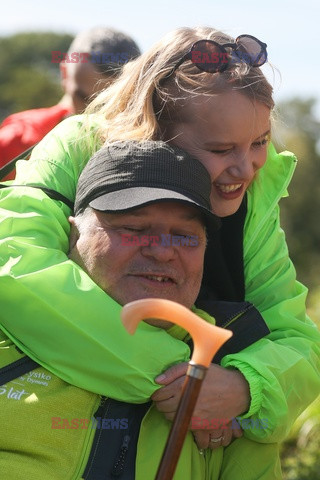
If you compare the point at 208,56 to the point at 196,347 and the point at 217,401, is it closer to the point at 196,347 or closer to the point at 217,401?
the point at 217,401

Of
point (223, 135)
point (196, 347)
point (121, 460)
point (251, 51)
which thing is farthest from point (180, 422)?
point (251, 51)

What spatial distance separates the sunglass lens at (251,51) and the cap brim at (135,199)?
797 mm

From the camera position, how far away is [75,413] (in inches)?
112

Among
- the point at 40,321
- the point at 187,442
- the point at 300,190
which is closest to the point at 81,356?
the point at 40,321

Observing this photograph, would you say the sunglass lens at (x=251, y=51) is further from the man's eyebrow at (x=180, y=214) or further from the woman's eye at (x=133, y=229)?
the woman's eye at (x=133, y=229)

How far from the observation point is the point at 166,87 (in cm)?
329

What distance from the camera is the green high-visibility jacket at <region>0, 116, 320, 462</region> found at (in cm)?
284

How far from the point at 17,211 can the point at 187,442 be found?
110cm

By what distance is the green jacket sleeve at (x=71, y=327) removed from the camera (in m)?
2.83

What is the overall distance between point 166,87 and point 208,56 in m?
0.21

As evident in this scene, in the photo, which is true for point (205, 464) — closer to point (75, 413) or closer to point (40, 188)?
point (75, 413)

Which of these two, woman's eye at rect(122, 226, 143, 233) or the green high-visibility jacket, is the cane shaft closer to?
the green high-visibility jacket

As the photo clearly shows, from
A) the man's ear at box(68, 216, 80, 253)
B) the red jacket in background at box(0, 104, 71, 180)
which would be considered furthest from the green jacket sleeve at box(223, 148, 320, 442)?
the red jacket in background at box(0, 104, 71, 180)

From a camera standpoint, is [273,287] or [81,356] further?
[273,287]
